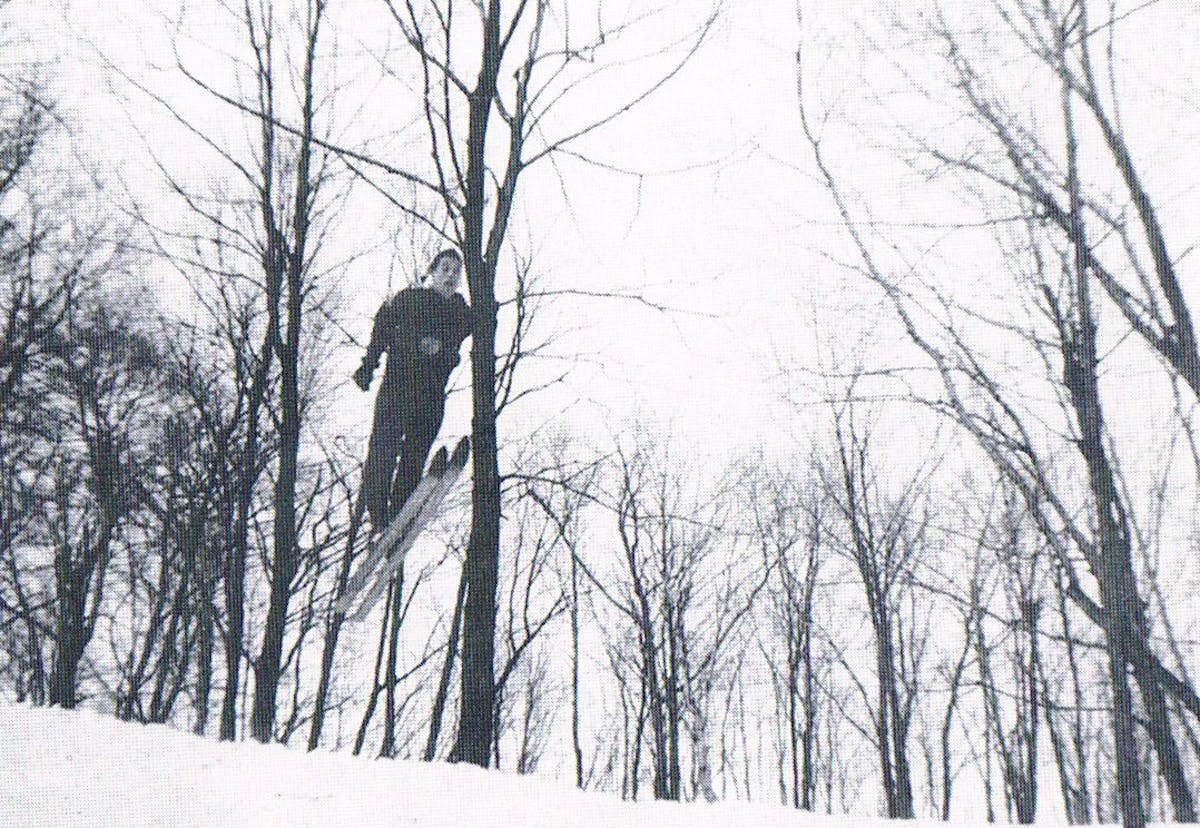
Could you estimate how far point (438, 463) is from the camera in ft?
19.0

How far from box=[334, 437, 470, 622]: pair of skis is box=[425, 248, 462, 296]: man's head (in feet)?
3.51

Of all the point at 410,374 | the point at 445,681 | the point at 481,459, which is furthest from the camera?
the point at 445,681

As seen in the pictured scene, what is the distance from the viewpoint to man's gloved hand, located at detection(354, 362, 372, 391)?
5527mm

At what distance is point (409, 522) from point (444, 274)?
68.2 inches

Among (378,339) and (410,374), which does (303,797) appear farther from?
(378,339)

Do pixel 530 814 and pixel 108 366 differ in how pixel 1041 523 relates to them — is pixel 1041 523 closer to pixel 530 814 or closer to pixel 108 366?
pixel 530 814

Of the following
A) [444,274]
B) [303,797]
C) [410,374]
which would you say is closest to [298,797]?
[303,797]

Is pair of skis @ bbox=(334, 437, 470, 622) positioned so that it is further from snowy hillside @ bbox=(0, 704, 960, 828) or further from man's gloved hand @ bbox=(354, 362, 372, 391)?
snowy hillside @ bbox=(0, 704, 960, 828)

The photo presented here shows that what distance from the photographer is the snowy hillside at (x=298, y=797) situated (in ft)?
13.0

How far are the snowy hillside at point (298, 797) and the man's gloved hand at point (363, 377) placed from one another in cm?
230

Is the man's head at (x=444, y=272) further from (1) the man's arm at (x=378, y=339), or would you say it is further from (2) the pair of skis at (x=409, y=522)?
(2) the pair of skis at (x=409, y=522)

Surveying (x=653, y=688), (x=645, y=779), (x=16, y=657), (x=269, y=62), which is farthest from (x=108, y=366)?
(x=645, y=779)

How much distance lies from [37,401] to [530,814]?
13.8 meters

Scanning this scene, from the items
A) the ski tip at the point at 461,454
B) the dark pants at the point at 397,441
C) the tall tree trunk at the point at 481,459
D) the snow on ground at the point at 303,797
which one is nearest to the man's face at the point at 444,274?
the tall tree trunk at the point at 481,459
